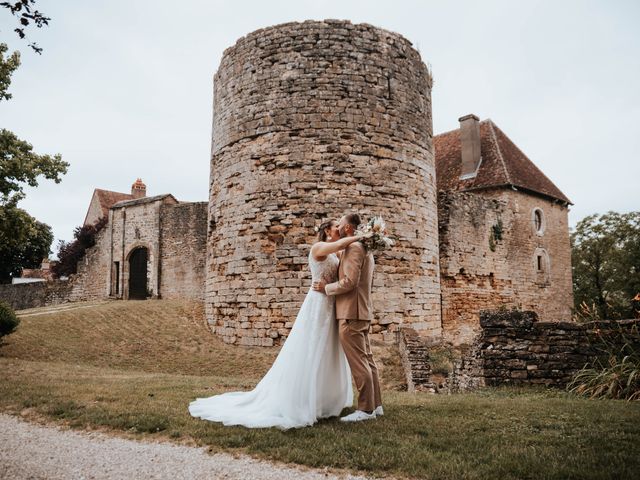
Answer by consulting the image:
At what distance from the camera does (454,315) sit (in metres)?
15.1

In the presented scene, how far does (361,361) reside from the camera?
481cm

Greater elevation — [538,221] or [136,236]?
[538,221]

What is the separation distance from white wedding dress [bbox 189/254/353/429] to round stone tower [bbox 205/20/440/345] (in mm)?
5381

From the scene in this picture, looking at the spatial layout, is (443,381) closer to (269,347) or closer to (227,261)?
(269,347)

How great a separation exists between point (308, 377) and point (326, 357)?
0.98 feet

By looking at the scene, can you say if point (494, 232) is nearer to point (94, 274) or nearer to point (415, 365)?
point (415, 365)

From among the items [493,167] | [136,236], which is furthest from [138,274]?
[493,167]

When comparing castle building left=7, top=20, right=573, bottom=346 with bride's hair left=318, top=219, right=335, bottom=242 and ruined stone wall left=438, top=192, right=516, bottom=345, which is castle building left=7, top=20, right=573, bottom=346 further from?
bride's hair left=318, top=219, right=335, bottom=242

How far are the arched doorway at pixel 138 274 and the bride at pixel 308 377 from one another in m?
18.7

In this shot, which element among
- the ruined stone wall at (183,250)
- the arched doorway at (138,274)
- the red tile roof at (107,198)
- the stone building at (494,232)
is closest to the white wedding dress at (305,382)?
the stone building at (494,232)

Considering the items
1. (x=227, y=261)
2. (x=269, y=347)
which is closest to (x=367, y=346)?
(x=269, y=347)

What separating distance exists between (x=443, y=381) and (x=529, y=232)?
11999 mm

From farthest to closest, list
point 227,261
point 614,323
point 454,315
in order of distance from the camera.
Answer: point 454,315
point 227,261
point 614,323

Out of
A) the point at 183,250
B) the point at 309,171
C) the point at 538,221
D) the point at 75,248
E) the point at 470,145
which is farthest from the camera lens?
the point at 75,248
